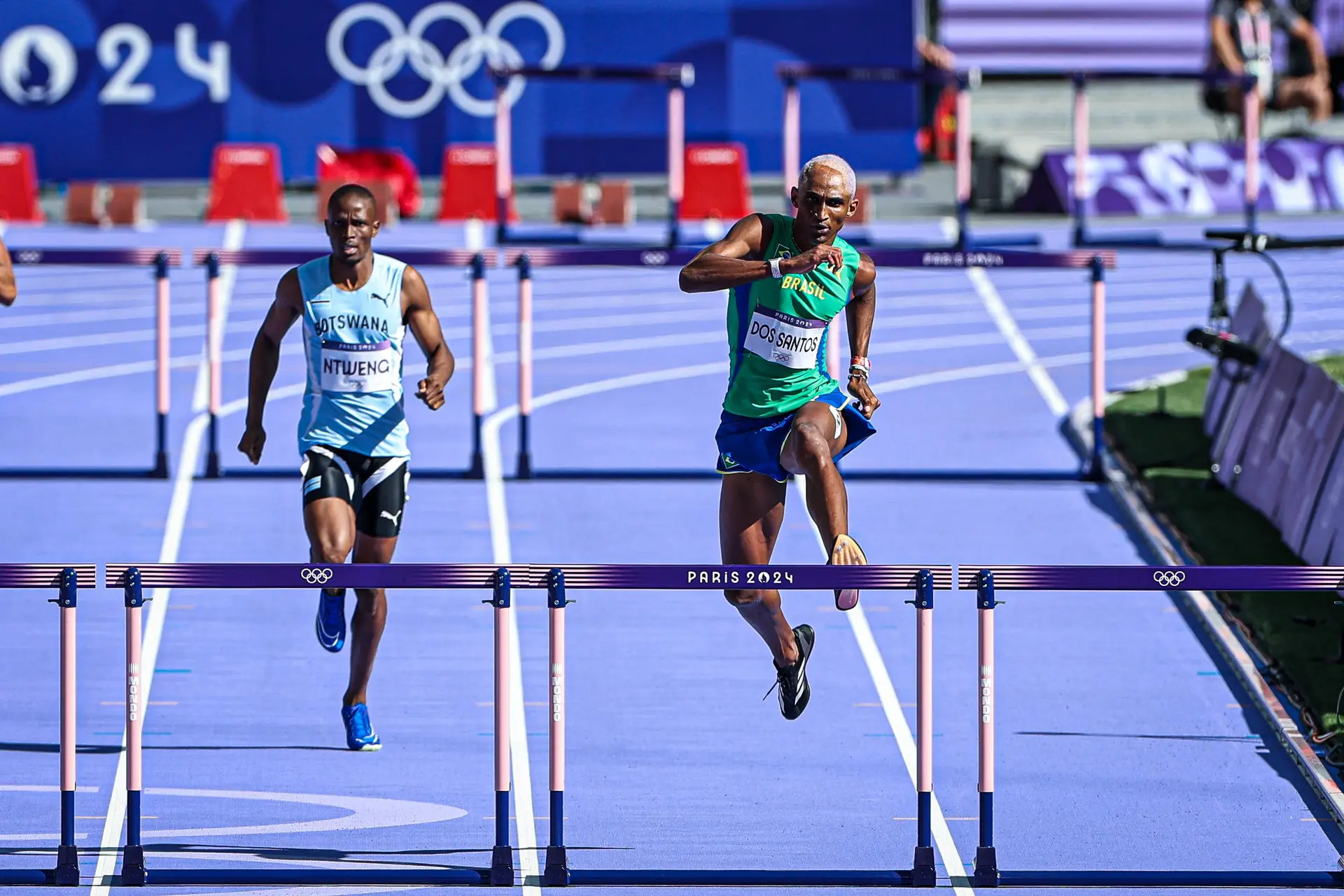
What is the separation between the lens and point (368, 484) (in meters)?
8.68

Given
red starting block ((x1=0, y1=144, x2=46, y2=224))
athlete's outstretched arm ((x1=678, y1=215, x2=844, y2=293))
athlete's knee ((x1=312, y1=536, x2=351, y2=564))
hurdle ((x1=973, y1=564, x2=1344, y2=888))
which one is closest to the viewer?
hurdle ((x1=973, y1=564, x2=1344, y2=888))

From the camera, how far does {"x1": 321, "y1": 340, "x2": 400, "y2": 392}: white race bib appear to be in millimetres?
8656

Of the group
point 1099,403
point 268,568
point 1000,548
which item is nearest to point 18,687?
point 268,568

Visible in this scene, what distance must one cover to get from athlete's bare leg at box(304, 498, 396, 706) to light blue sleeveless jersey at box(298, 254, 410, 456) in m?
0.29

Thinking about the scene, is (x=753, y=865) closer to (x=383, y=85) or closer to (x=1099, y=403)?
(x=1099, y=403)

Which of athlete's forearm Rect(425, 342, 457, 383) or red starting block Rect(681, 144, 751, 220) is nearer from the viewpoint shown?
athlete's forearm Rect(425, 342, 457, 383)

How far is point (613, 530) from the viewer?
12.4 metres

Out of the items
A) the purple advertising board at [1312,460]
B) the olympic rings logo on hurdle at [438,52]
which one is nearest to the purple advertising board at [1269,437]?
the purple advertising board at [1312,460]

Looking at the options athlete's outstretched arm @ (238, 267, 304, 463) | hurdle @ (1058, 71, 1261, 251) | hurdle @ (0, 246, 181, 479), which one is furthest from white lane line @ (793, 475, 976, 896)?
hurdle @ (1058, 71, 1261, 251)

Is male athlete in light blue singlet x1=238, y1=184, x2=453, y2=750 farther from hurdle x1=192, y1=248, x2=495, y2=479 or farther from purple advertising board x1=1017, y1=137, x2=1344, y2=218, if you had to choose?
purple advertising board x1=1017, y1=137, x2=1344, y2=218

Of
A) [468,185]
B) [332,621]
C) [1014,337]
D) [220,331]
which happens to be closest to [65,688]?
[332,621]

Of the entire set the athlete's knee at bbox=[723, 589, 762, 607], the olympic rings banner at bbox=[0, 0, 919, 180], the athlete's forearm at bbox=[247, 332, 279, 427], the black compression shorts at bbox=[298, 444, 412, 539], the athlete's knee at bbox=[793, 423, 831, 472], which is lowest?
the athlete's knee at bbox=[723, 589, 762, 607]

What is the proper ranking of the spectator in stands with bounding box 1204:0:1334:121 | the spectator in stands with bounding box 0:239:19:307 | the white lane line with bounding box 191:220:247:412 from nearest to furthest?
1. the spectator in stands with bounding box 0:239:19:307
2. the white lane line with bounding box 191:220:247:412
3. the spectator in stands with bounding box 1204:0:1334:121

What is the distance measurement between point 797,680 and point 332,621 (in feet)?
6.13
